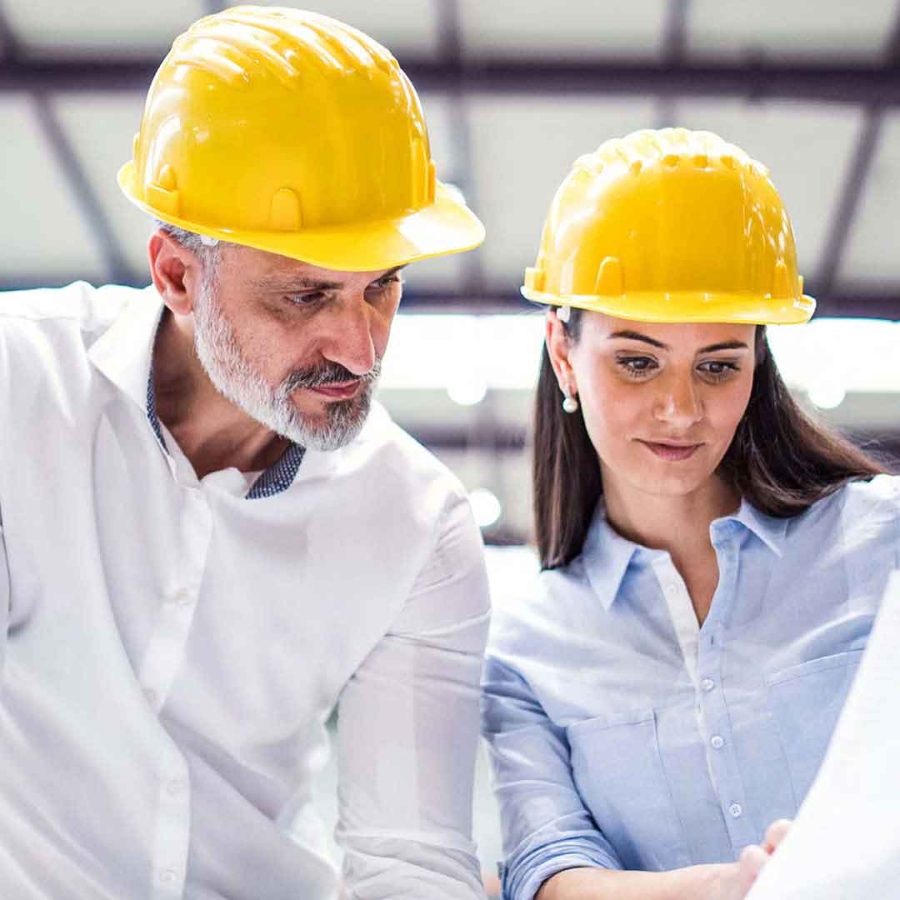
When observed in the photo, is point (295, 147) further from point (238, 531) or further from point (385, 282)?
point (238, 531)

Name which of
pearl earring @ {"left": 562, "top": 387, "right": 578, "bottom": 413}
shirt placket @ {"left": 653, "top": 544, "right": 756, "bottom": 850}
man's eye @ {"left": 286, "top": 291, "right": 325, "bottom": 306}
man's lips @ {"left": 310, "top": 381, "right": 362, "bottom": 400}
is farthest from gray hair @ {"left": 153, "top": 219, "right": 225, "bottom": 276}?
shirt placket @ {"left": 653, "top": 544, "right": 756, "bottom": 850}

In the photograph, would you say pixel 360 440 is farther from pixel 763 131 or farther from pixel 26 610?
pixel 763 131

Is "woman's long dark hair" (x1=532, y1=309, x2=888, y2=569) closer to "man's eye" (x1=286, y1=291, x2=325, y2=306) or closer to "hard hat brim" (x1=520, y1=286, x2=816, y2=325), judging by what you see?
"hard hat brim" (x1=520, y1=286, x2=816, y2=325)

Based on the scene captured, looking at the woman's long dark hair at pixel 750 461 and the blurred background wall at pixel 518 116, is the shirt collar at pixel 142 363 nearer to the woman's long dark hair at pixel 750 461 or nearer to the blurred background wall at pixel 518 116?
the woman's long dark hair at pixel 750 461

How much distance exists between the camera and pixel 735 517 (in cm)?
225

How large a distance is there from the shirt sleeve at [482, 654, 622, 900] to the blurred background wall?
2.99m

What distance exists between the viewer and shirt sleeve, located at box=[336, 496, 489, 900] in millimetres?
2086

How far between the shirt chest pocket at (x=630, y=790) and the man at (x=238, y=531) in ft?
0.68

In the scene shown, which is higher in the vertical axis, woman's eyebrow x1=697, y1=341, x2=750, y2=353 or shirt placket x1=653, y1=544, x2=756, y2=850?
woman's eyebrow x1=697, y1=341, x2=750, y2=353

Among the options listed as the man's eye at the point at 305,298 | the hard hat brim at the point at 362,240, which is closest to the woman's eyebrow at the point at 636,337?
the hard hat brim at the point at 362,240

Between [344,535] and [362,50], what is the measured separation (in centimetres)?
76

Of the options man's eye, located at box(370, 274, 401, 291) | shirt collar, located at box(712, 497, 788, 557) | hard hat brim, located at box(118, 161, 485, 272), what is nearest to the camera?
hard hat brim, located at box(118, 161, 485, 272)

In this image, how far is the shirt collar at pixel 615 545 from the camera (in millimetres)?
2246

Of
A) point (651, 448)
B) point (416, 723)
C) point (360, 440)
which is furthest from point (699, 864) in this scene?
point (360, 440)
